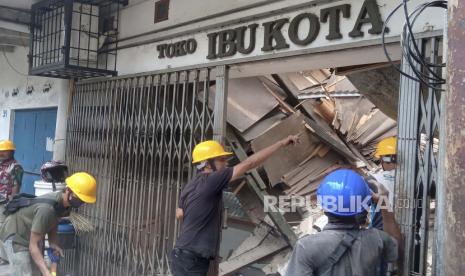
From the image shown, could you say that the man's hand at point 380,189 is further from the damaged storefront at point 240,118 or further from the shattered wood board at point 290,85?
the shattered wood board at point 290,85

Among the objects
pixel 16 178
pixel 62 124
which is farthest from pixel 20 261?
pixel 62 124

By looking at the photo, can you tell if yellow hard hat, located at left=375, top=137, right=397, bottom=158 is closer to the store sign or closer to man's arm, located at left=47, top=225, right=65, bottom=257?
the store sign

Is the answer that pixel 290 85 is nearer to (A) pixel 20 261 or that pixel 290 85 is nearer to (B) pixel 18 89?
(A) pixel 20 261

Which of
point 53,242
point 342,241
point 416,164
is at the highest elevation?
point 416,164

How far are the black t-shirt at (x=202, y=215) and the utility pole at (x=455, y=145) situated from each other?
2578 mm

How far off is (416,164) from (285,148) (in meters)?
4.29

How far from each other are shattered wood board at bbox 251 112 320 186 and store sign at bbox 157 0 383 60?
2108mm

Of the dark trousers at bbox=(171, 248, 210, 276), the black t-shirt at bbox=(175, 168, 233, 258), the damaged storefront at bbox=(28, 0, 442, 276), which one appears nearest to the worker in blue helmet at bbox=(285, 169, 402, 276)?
the damaged storefront at bbox=(28, 0, 442, 276)

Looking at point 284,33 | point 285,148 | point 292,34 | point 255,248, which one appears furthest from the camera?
point 285,148

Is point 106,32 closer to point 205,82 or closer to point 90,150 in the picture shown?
point 90,150

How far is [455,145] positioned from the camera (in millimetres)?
1647

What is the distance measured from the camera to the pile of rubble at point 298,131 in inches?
279

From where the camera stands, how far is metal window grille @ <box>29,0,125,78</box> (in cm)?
661

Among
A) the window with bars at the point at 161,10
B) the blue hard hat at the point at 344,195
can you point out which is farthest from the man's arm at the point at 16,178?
the blue hard hat at the point at 344,195
